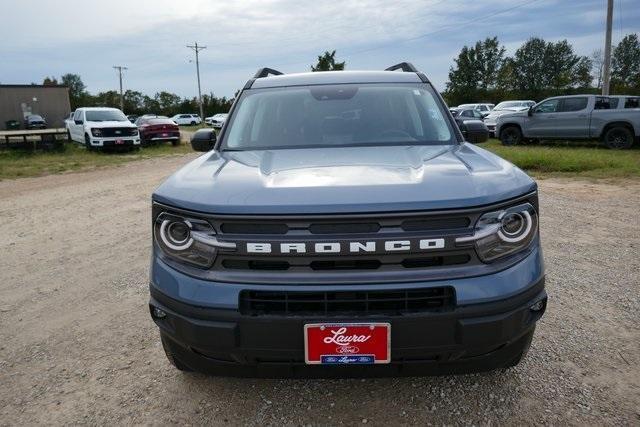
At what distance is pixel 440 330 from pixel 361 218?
21.0 inches

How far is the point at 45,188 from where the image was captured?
10.3 m

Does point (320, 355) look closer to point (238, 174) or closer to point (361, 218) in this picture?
point (361, 218)

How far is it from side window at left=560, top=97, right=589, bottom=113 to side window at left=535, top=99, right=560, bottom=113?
20 centimetres

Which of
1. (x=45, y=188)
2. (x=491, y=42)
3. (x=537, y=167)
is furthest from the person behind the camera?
(x=491, y=42)

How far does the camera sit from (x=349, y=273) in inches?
76.1

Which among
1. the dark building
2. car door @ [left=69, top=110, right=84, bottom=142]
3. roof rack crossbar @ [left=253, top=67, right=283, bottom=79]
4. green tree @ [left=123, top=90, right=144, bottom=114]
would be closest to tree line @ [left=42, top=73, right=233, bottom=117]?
green tree @ [left=123, top=90, right=144, bottom=114]

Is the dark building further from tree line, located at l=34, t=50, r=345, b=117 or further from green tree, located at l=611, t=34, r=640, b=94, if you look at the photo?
green tree, located at l=611, t=34, r=640, b=94

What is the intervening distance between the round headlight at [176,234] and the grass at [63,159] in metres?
12.0

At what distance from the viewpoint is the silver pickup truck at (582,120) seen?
1401 cm

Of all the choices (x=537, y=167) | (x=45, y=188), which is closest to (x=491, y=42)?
(x=537, y=167)

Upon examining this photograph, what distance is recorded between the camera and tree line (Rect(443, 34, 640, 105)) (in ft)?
195

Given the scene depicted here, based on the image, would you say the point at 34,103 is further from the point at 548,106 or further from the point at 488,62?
the point at 488,62

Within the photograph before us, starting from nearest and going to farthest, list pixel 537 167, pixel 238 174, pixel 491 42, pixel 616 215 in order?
pixel 238 174 → pixel 616 215 → pixel 537 167 → pixel 491 42

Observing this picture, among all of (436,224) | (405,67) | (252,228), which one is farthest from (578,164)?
(252,228)
